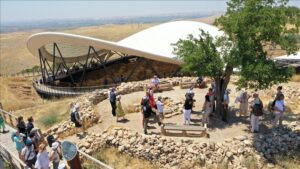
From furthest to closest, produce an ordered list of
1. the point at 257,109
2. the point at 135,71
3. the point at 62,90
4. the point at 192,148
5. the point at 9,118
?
the point at 135,71, the point at 62,90, the point at 9,118, the point at 257,109, the point at 192,148

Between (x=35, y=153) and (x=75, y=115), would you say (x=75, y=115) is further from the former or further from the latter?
(x=35, y=153)

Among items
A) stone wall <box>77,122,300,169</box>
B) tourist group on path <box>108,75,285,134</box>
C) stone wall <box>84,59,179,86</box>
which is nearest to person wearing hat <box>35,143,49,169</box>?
stone wall <box>77,122,300,169</box>

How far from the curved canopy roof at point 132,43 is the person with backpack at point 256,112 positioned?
1504 centimetres

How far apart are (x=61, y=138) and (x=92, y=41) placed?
50.7ft

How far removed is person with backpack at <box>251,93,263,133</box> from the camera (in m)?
15.0

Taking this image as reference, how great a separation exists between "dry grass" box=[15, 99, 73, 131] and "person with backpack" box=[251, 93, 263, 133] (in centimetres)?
1075

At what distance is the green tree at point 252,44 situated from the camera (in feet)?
48.4

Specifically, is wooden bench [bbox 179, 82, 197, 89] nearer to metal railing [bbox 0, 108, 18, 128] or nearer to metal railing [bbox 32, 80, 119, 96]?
metal railing [bbox 32, 80, 119, 96]

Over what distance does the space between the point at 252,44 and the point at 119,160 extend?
24.1 ft

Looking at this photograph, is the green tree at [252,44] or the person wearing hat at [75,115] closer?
the green tree at [252,44]

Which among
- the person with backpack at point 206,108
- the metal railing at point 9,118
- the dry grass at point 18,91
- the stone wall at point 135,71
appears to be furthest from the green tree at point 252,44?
the dry grass at point 18,91

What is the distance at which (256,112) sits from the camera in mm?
15109

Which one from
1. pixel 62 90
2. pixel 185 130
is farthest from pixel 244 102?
pixel 62 90

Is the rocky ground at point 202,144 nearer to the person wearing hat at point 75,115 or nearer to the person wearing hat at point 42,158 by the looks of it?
the person wearing hat at point 75,115
